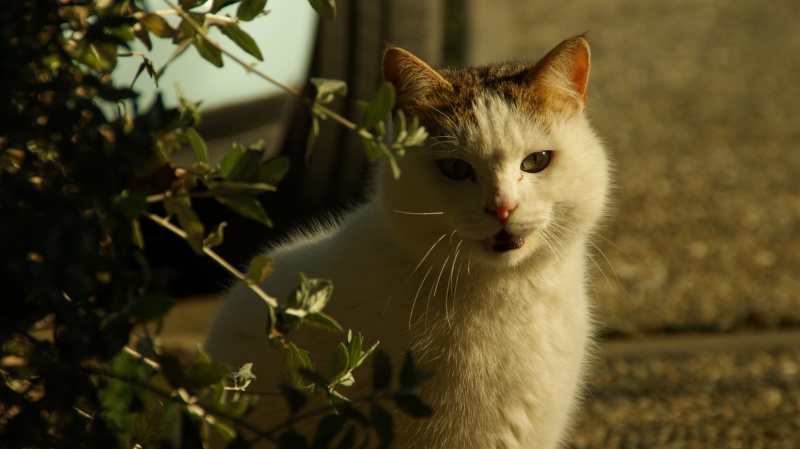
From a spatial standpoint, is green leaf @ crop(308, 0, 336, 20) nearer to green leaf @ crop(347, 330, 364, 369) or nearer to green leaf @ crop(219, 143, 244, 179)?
green leaf @ crop(219, 143, 244, 179)

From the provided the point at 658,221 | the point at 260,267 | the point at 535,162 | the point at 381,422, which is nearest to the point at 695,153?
Answer: the point at 658,221

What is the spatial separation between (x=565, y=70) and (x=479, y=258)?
0.47m

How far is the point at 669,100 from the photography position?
18.8 feet

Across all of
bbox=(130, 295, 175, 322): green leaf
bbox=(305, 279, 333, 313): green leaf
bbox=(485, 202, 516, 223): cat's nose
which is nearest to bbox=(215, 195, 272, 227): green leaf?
bbox=(305, 279, 333, 313): green leaf

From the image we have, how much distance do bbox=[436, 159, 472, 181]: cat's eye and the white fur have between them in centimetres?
2

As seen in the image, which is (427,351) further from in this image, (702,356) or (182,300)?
(182,300)

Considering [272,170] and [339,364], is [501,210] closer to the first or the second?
[339,364]

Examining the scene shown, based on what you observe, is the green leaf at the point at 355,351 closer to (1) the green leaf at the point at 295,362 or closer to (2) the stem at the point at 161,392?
(1) the green leaf at the point at 295,362

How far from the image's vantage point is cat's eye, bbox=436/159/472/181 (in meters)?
1.88

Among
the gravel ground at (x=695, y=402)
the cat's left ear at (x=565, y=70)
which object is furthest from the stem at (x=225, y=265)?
the gravel ground at (x=695, y=402)

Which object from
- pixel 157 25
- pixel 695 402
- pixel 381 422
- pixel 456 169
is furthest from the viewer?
pixel 695 402

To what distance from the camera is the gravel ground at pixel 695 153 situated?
137 inches

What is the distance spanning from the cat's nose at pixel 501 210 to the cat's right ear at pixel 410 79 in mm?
310

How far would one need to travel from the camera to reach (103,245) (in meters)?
1.32
